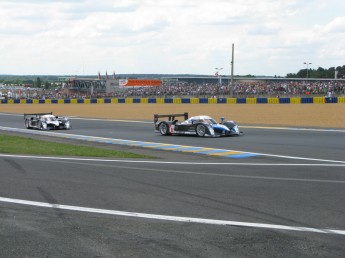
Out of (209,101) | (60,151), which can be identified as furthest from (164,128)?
(209,101)

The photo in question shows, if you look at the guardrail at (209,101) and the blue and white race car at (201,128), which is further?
the guardrail at (209,101)

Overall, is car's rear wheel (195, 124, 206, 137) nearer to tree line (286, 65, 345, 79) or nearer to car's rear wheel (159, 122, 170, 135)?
car's rear wheel (159, 122, 170, 135)

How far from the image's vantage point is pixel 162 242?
6.81 metres

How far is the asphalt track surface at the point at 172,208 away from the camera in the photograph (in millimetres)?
6629

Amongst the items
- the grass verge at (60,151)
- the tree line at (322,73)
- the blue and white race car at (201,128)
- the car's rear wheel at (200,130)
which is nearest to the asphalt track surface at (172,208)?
the grass verge at (60,151)

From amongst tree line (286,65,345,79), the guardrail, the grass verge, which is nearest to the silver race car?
the grass verge

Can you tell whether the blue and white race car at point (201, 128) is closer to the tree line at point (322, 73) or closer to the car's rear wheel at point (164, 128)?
the car's rear wheel at point (164, 128)

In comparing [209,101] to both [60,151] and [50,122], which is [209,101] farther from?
[60,151]

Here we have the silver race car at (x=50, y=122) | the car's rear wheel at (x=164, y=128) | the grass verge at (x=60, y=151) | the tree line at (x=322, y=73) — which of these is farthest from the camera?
the tree line at (x=322, y=73)

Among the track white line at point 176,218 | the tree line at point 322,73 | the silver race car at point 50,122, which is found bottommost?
the silver race car at point 50,122

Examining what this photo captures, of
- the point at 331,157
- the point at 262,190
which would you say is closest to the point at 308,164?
the point at 331,157

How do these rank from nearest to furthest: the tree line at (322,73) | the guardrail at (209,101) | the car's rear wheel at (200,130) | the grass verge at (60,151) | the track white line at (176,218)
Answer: the track white line at (176,218) < the grass verge at (60,151) < the car's rear wheel at (200,130) < the guardrail at (209,101) < the tree line at (322,73)

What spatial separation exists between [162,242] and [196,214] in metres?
1.72

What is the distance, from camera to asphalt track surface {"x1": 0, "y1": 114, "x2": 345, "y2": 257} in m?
6.63
